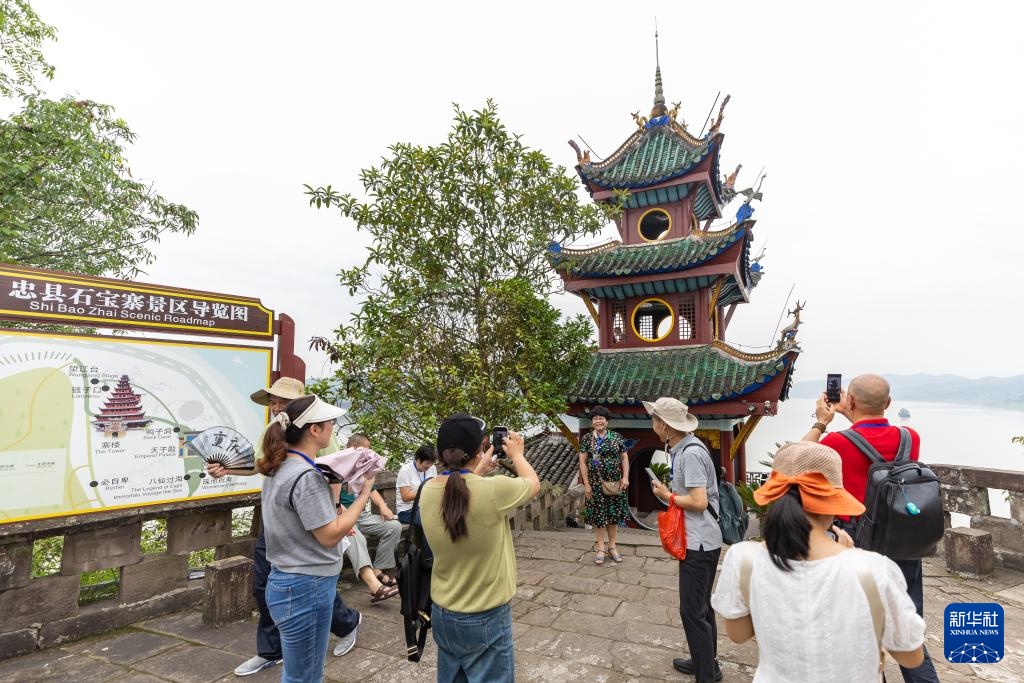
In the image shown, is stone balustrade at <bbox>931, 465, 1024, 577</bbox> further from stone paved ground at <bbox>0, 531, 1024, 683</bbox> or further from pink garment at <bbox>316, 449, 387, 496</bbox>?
pink garment at <bbox>316, 449, 387, 496</bbox>

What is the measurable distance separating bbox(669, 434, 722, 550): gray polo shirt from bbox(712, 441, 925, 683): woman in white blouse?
1501 millimetres

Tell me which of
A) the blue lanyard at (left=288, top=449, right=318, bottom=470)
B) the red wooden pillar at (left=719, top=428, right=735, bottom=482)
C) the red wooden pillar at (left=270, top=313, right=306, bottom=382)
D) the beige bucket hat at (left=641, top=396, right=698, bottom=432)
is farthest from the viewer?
the red wooden pillar at (left=719, top=428, right=735, bottom=482)

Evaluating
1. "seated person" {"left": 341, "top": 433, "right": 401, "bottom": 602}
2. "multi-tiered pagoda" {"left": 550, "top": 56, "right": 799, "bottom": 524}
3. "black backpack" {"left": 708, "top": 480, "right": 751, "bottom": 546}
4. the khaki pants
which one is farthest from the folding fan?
"multi-tiered pagoda" {"left": 550, "top": 56, "right": 799, "bottom": 524}

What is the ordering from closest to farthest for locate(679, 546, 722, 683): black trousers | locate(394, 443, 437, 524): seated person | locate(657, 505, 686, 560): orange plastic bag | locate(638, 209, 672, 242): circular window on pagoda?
1. locate(679, 546, 722, 683): black trousers
2. locate(657, 505, 686, 560): orange plastic bag
3. locate(394, 443, 437, 524): seated person
4. locate(638, 209, 672, 242): circular window on pagoda

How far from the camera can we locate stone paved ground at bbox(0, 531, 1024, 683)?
356 cm

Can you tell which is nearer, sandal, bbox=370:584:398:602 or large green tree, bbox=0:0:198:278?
sandal, bbox=370:584:398:602

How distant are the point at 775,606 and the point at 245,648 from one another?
3.84m

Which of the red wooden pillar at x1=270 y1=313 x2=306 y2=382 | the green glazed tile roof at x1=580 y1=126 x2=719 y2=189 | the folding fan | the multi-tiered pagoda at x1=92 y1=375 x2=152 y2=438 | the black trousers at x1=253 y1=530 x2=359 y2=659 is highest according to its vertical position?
the green glazed tile roof at x1=580 y1=126 x2=719 y2=189

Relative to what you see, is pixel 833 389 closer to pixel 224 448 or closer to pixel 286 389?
pixel 286 389

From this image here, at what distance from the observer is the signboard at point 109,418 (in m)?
3.86

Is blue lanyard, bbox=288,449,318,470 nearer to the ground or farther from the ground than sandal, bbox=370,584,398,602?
farther from the ground

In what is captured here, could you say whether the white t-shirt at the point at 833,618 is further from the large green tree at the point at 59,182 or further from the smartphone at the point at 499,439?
the large green tree at the point at 59,182

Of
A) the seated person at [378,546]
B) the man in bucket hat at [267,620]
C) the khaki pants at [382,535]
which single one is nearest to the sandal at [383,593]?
the seated person at [378,546]

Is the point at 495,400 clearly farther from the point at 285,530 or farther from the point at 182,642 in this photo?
the point at 285,530
